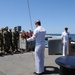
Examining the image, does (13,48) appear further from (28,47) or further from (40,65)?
(40,65)

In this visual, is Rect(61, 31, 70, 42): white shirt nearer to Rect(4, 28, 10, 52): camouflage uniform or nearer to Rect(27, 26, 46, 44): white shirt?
Rect(4, 28, 10, 52): camouflage uniform

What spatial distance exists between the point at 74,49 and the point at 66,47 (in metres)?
0.65

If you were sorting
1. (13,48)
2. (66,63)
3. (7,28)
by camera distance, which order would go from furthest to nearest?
(13,48)
(7,28)
(66,63)

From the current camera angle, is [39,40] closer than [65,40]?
Yes

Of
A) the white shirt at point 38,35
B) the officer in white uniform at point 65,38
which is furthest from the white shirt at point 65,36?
the white shirt at point 38,35

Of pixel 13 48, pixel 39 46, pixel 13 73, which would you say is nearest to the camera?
pixel 39 46

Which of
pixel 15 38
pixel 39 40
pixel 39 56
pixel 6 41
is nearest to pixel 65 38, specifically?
pixel 15 38

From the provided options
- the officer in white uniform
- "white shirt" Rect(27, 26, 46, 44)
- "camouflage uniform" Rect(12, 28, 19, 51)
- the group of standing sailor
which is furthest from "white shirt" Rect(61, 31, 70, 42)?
"white shirt" Rect(27, 26, 46, 44)

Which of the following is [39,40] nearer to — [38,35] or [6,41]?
[38,35]

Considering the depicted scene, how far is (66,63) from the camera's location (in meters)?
5.32

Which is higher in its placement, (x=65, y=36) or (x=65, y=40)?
(x=65, y=36)

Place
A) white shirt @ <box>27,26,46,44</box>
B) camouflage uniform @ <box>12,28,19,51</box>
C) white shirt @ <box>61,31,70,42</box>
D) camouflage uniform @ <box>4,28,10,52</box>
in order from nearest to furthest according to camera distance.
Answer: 1. white shirt @ <box>27,26,46,44</box>
2. white shirt @ <box>61,31,70,42</box>
3. camouflage uniform @ <box>4,28,10,52</box>
4. camouflage uniform @ <box>12,28,19,51</box>

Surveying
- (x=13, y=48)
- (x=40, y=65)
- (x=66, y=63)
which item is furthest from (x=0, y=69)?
(x=13, y=48)

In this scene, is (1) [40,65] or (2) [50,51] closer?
(1) [40,65]
